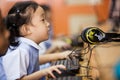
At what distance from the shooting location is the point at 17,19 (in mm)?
1297

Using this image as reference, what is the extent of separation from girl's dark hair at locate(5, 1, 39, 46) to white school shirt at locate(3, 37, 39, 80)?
0.05m

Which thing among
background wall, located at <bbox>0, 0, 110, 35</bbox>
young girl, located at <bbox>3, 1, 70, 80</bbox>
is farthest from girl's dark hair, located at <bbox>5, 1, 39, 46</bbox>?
background wall, located at <bbox>0, 0, 110, 35</bbox>

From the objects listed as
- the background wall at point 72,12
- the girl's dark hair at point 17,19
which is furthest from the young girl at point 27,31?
the background wall at point 72,12

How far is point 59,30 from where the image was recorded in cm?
476

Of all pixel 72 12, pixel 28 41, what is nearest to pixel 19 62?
pixel 28 41

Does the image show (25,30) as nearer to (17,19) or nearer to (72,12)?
(17,19)

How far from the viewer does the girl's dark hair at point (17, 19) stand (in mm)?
1296

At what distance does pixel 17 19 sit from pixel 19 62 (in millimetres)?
227

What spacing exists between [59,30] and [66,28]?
13cm

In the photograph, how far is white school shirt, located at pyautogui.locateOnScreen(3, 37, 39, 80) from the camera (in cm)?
115

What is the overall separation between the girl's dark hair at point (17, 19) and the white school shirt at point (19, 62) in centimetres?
5

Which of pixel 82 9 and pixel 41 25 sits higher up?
pixel 41 25

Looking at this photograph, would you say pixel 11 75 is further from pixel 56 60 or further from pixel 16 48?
pixel 56 60

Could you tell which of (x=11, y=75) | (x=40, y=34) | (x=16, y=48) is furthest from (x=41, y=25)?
(x=11, y=75)
